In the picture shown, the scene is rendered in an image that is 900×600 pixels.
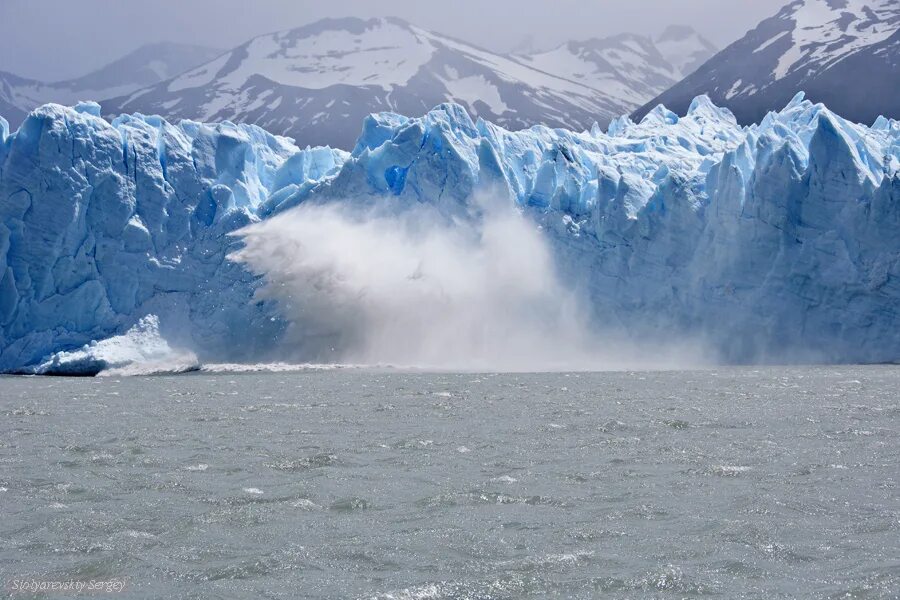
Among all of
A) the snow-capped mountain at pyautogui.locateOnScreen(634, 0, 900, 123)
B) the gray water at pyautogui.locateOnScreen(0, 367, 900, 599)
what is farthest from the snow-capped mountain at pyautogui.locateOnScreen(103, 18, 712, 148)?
the gray water at pyautogui.locateOnScreen(0, 367, 900, 599)

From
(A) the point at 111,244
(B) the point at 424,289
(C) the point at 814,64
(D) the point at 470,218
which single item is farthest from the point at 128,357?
(C) the point at 814,64

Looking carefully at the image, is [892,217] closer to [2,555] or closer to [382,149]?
[382,149]

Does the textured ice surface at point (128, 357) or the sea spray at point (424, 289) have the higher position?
the sea spray at point (424, 289)

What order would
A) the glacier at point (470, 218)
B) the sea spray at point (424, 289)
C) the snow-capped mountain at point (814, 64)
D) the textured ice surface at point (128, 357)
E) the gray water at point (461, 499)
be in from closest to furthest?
the gray water at point (461, 499) < the textured ice surface at point (128, 357) < the glacier at point (470, 218) < the sea spray at point (424, 289) < the snow-capped mountain at point (814, 64)

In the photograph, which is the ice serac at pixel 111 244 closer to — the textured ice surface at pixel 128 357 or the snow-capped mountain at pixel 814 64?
the textured ice surface at pixel 128 357

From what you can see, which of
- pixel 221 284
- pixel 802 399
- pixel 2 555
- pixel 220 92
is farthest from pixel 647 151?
pixel 220 92

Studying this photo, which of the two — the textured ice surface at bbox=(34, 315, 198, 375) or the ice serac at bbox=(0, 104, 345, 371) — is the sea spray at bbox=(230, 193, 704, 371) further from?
the textured ice surface at bbox=(34, 315, 198, 375)

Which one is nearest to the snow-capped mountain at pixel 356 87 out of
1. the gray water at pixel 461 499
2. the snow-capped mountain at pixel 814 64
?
the snow-capped mountain at pixel 814 64
